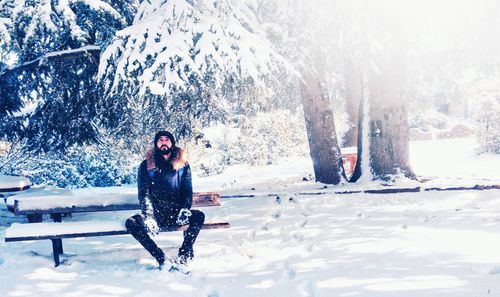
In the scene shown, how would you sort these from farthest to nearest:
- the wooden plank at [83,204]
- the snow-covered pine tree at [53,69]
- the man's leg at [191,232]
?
1. the snow-covered pine tree at [53,69]
2. the wooden plank at [83,204]
3. the man's leg at [191,232]

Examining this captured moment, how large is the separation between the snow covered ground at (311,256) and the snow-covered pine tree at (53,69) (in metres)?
2.08

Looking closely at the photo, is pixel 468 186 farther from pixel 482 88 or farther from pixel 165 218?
pixel 482 88

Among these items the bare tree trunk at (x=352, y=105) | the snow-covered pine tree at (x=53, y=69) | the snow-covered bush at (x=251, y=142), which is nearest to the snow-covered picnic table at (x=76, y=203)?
the snow-covered pine tree at (x=53, y=69)

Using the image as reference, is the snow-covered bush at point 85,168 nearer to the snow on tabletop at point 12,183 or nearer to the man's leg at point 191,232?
the snow on tabletop at point 12,183

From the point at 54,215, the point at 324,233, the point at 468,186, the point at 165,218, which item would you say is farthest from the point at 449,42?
the point at 54,215

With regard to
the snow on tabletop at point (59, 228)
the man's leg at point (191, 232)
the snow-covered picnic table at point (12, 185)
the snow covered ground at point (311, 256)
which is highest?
the snow-covered picnic table at point (12, 185)

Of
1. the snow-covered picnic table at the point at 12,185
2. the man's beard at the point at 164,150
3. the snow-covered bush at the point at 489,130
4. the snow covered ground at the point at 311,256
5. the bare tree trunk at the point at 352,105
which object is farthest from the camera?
the bare tree trunk at the point at 352,105

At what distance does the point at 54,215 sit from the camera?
590 cm

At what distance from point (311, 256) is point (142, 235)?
5.98 feet

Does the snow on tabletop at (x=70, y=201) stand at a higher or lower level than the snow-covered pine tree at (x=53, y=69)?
lower

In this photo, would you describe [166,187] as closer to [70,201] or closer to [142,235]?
[142,235]

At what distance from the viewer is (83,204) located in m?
5.66

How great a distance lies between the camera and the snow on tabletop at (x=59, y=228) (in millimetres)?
4902

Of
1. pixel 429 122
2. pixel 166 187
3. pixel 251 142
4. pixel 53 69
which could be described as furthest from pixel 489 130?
pixel 429 122
